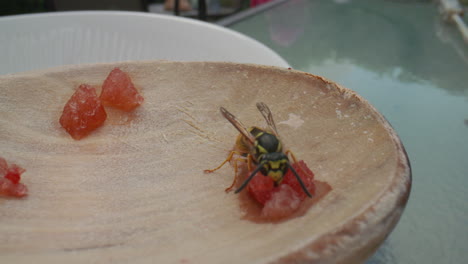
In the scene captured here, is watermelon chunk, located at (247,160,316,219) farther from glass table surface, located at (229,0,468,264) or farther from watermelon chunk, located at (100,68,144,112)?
watermelon chunk, located at (100,68,144,112)

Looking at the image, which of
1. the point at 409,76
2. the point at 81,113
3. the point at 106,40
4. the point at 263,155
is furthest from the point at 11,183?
the point at 409,76

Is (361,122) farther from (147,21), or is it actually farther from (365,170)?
(147,21)

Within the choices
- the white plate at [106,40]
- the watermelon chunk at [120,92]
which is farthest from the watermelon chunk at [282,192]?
the white plate at [106,40]

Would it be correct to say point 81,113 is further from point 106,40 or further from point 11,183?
point 106,40

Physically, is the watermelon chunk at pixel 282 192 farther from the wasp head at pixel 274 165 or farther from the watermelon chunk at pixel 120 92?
the watermelon chunk at pixel 120 92

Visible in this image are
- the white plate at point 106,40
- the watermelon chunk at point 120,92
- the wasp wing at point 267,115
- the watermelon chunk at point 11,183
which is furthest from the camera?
the white plate at point 106,40

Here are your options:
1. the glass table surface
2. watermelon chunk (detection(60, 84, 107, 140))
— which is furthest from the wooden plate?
the glass table surface

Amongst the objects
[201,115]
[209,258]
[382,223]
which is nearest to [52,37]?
[201,115]

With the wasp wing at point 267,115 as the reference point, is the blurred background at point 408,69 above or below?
below
